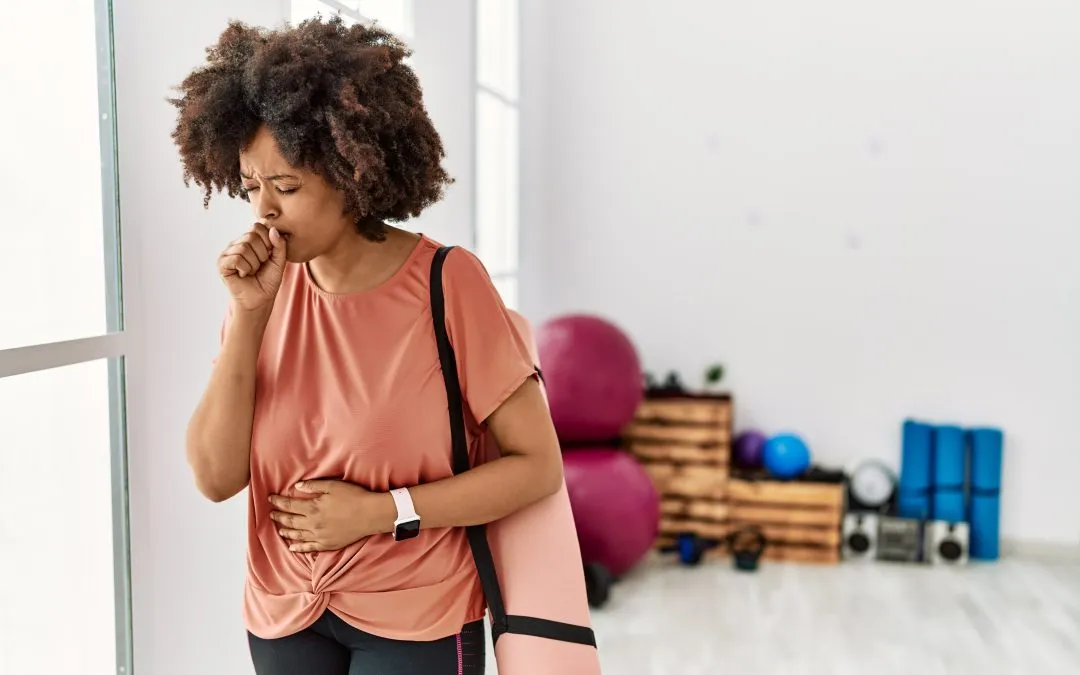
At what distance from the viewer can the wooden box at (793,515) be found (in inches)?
144

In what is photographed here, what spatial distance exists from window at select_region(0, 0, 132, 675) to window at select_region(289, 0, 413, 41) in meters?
0.60

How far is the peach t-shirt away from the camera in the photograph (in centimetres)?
108

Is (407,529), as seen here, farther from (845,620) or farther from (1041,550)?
(1041,550)

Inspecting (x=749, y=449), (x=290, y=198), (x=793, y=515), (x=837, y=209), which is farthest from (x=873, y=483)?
(x=290, y=198)

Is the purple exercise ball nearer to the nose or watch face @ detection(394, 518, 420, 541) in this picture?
watch face @ detection(394, 518, 420, 541)

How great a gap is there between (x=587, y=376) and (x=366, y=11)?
1.46 m

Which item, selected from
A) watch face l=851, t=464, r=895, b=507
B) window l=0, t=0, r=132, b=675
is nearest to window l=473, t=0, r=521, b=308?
watch face l=851, t=464, r=895, b=507

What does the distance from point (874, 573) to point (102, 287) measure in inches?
118

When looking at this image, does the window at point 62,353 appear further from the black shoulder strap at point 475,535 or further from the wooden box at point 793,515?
the wooden box at point 793,515

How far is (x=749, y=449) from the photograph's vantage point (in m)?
3.83

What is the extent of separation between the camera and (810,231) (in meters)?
3.92

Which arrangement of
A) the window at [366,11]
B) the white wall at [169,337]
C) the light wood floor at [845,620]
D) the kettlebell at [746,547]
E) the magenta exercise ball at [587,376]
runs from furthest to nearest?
the kettlebell at [746,547] < the magenta exercise ball at [587,376] < the light wood floor at [845,620] < the window at [366,11] < the white wall at [169,337]

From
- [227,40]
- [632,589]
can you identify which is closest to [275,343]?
[227,40]

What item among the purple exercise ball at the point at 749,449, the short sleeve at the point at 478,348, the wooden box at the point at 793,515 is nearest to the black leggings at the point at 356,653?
the short sleeve at the point at 478,348
